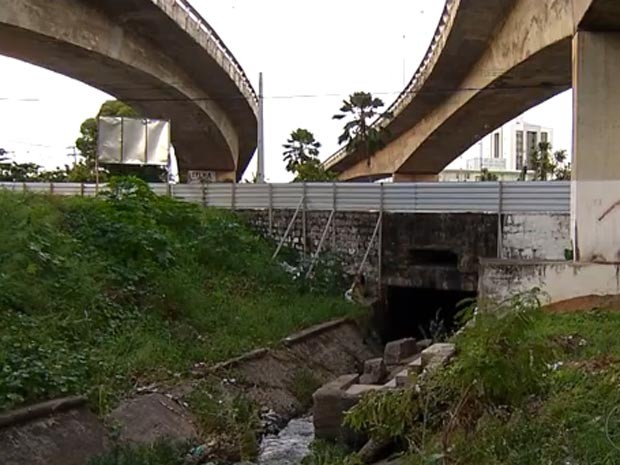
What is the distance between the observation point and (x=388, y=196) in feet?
56.3

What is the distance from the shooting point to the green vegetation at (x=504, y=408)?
5230mm

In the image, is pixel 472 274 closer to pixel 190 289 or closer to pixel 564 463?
pixel 190 289

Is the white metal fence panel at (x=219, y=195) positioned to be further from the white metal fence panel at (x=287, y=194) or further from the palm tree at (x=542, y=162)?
the palm tree at (x=542, y=162)

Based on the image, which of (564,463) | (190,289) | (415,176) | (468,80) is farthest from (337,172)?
(564,463)

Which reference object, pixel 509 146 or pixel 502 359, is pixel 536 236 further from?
pixel 509 146

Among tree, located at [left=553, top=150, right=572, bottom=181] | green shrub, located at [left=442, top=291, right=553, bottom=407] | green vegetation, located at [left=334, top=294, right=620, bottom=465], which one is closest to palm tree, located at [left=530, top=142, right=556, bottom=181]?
tree, located at [left=553, top=150, right=572, bottom=181]

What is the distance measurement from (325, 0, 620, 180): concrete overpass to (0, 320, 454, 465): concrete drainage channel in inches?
247

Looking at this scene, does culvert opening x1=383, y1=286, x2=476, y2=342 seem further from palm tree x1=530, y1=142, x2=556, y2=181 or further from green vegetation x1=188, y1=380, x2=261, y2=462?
palm tree x1=530, y1=142, x2=556, y2=181

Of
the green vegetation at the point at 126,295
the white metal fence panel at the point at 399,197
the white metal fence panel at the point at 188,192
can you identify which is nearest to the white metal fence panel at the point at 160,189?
the white metal fence panel at the point at 188,192

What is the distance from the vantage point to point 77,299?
11086 millimetres

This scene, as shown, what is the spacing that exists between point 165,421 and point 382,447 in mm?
3028

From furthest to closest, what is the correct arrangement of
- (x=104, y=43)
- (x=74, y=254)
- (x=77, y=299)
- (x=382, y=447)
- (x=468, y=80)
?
1. (x=468, y=80)
2. (x=104, y=43)
3. (x=74, y=254)
4. (x=77, y=299)
5. (x=382, y=447)

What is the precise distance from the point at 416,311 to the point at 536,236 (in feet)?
14.7

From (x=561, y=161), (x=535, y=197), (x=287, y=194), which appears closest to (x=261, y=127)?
(x=287, y=194)
